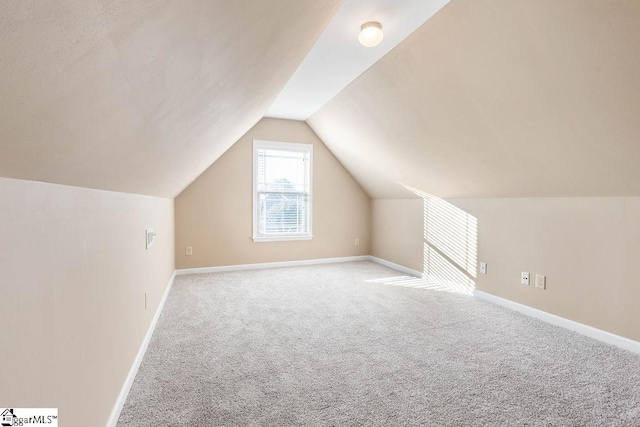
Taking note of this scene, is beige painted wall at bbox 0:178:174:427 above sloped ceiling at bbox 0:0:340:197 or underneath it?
underneath

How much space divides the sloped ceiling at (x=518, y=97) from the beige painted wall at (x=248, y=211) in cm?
180

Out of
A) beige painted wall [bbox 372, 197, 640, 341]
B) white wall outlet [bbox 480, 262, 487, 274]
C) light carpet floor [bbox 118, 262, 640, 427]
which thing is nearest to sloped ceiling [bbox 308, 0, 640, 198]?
beige painted wall [bbox 372, 197, 640, 341]

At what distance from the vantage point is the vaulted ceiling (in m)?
0.59

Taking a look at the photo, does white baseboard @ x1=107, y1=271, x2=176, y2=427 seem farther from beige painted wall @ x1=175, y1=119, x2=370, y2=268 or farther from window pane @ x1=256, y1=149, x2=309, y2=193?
window pane @ x1=256, y1=149, x2=309, y2=193

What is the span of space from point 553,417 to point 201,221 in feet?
14.3

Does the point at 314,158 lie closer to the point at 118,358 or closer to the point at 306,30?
the point at 306,30

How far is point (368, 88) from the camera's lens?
10.6 feet

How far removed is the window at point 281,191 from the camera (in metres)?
4.99

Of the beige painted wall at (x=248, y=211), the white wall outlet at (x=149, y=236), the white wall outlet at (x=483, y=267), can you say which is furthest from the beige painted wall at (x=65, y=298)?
the white wall outlet at (x=483, y=267)

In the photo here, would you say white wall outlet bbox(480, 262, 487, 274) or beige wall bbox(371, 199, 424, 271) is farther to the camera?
beige wall bbox(371, 199, 424, 271)

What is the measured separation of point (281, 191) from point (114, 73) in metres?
4.43

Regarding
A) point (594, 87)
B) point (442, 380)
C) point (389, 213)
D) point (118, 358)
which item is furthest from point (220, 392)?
point (389, 213)

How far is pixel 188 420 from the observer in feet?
5.01

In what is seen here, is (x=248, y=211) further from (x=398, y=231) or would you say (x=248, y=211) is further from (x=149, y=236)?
(x=149, y=236)
